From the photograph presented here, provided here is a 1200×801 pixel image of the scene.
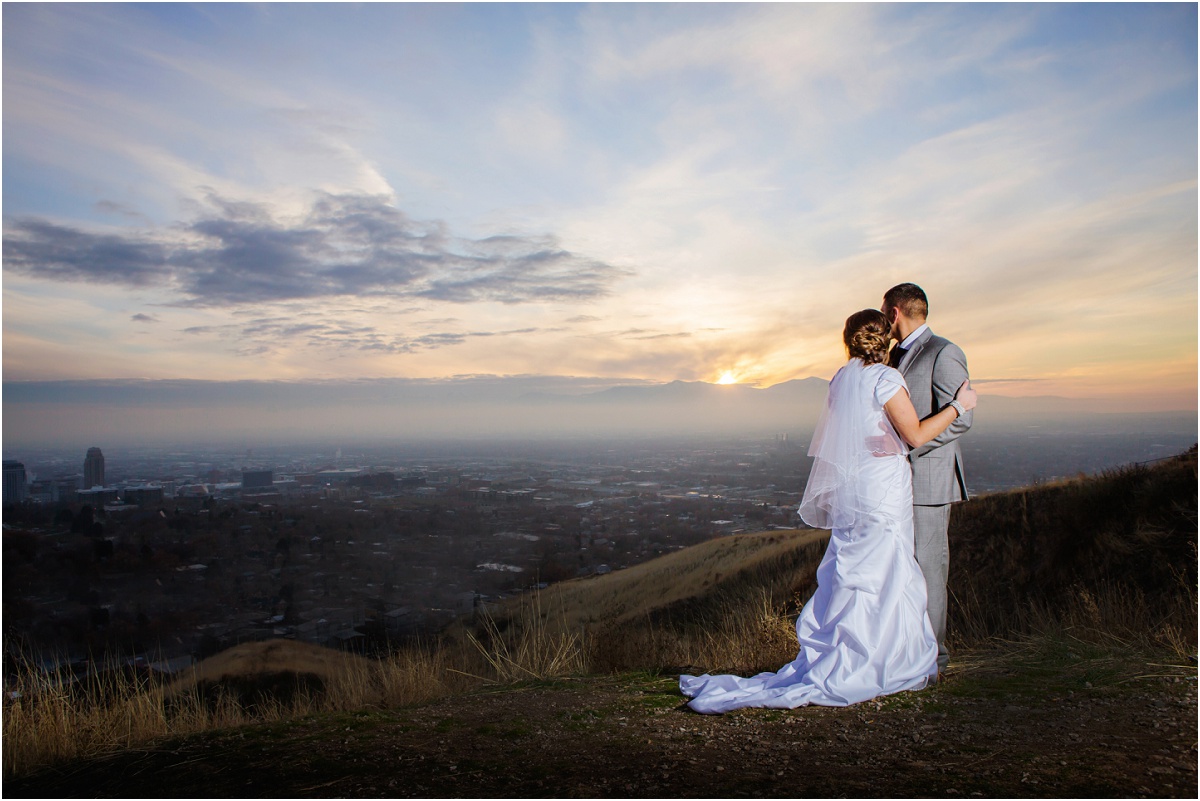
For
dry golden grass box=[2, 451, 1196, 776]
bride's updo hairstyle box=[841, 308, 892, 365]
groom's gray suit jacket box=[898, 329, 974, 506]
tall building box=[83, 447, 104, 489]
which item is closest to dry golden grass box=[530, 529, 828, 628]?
dry golden grass box=[2, 451, 1196, 776]

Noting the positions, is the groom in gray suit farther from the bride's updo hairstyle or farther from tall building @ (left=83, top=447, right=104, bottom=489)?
tall building @ (left=83, top=447, right=104, bottom=489)

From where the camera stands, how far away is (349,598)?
21469 millimetres

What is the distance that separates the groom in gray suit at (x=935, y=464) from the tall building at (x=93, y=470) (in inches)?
1697

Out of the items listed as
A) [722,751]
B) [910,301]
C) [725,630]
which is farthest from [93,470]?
[910,301]

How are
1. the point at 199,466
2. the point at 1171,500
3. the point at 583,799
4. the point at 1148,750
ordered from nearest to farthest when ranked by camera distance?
the point at 583,799
the point at 1148,750
the point at 1171,500
the point at 199,466

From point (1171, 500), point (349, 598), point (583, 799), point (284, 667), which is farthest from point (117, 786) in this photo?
point (349, 598)

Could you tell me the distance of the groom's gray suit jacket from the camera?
4.54m

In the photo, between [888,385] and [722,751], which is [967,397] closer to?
[888,385]

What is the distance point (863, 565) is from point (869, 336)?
151cm

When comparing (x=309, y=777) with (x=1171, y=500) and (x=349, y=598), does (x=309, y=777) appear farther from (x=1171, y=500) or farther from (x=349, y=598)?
(x=349, y=598)

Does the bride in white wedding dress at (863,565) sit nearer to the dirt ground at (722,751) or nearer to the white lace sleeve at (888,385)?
the white lace sleeve at (888,385)

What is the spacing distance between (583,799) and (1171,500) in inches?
402

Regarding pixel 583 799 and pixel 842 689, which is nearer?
pixel 583 799

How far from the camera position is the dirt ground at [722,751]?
3.06 metres
